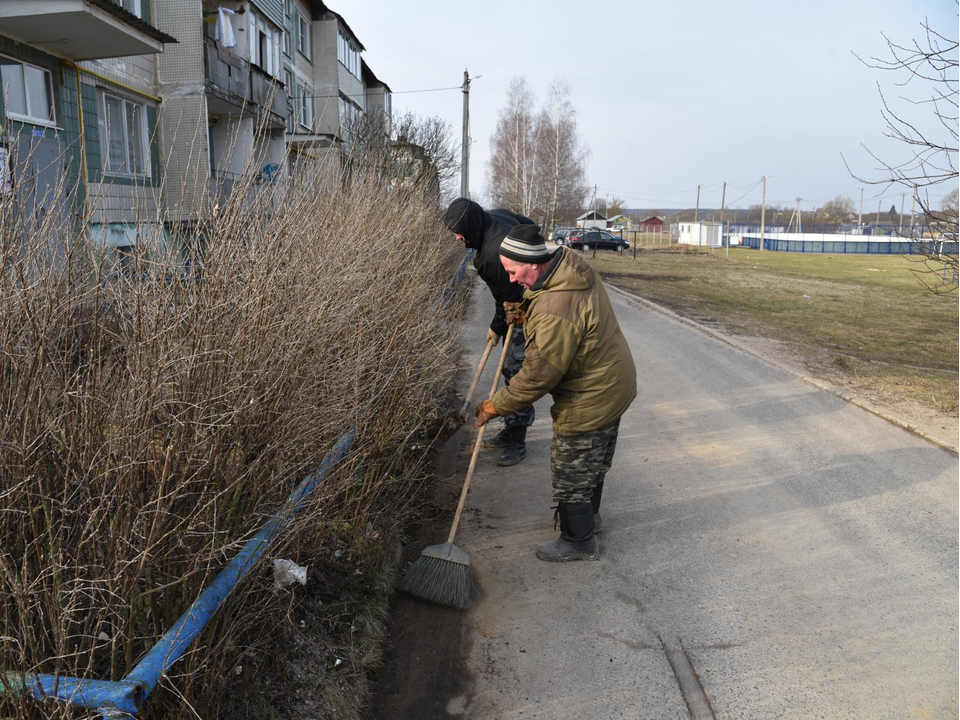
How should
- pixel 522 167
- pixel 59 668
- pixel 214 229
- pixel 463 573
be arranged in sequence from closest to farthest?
pixel 59 668, pixel 214 229, pixel 463 573, pixel 522 167

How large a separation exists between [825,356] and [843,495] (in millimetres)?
5306

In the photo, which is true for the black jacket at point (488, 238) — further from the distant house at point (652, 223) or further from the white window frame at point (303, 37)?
the distant house at point (652, 223)

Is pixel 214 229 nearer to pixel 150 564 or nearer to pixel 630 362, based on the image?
pixel 150 564

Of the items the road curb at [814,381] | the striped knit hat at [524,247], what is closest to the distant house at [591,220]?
the road curb at [814,381]

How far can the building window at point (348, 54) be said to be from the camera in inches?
1240

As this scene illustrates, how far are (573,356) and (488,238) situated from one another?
6.90 ft

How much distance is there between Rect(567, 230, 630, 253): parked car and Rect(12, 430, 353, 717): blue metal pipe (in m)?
40.2

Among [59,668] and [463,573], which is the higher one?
[59,668]

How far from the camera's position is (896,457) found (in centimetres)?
584

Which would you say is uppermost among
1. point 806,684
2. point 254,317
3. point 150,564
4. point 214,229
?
point 214,229

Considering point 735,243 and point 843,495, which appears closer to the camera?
point 843,495

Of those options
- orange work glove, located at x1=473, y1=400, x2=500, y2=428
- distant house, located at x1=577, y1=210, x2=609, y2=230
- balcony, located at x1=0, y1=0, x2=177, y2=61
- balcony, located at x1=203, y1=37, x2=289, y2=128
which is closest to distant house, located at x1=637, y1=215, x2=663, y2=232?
distant house, located at x1=577, y1=210, x2=609, y2=230

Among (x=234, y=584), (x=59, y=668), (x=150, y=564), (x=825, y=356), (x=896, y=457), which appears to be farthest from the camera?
(x=825, y=356)

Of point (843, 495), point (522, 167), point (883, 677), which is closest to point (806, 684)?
point (883, 677)
